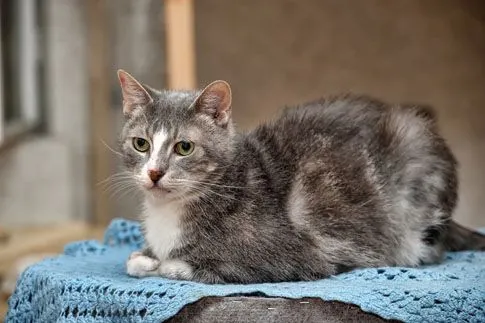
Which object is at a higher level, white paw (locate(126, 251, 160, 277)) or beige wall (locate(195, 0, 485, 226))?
beige wall (locate(195, 0, 485, 226))

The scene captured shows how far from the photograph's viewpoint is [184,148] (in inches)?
54.7

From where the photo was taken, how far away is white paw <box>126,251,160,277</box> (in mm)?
1422

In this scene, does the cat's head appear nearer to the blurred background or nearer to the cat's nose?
the cat's nose

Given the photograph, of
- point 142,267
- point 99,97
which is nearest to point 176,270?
point 142,267

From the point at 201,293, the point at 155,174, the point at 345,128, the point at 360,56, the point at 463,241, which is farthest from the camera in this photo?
the point at 360,56

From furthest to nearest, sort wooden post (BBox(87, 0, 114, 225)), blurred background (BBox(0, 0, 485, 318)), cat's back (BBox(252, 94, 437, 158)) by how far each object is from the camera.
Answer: wooden post (BBox(87, 0, 114, 225)) → blurred background (BBox(0, 0, 485, 318)) → cat's back (BBox(252, 94, 437, 158))

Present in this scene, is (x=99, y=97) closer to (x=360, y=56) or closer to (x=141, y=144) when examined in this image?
(x=360, y=56)

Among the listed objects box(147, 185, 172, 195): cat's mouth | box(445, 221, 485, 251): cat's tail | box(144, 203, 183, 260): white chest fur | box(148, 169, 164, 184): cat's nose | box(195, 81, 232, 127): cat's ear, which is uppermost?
box(195, 81, 232, 127): cat's ear

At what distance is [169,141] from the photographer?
1.38 m

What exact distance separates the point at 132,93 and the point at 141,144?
115 millimetres

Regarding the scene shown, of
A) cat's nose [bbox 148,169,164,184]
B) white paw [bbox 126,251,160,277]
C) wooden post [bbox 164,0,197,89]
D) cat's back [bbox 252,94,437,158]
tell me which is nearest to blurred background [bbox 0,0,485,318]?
wooden post [bbox 164,0,197,89]

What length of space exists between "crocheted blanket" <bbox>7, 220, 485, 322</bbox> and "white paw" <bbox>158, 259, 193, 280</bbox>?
0.04 metres

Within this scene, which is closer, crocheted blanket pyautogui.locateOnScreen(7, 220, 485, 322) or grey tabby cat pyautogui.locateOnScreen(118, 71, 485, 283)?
crocheted blanket pyautogui.locateOnScreen(7, 220, 485, 322)

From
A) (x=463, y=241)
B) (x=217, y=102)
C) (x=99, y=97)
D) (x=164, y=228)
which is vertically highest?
(x=217, y=102)
